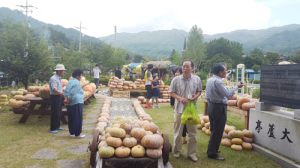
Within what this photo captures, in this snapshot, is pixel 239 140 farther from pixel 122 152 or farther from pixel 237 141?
pixel 122 152

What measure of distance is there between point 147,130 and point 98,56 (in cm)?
3060

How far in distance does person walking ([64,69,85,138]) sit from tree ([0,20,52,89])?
725 cm

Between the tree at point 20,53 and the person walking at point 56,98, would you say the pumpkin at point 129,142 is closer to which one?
the person walking at point 56,98

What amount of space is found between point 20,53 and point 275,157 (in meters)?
12.2

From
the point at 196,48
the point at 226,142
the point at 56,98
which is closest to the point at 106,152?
the point at 226,142

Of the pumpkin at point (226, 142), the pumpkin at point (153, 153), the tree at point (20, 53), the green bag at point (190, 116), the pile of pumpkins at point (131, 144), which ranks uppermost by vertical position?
the tree at point (20, 53)

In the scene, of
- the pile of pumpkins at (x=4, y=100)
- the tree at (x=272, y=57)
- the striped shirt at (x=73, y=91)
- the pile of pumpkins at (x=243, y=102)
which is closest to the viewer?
the striped shirt at (x=73, y=91)

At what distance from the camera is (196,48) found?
65750mm

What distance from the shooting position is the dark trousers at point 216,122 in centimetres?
404

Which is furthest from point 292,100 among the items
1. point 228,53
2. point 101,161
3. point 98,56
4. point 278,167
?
point 228,53

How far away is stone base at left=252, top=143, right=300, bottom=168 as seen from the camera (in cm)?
369

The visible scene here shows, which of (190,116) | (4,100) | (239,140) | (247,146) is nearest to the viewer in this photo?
(190,116)

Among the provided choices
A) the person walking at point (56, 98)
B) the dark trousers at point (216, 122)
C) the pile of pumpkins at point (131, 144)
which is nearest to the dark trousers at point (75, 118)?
the person walking at point (56, 98)

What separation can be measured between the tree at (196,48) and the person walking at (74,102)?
194 feet
